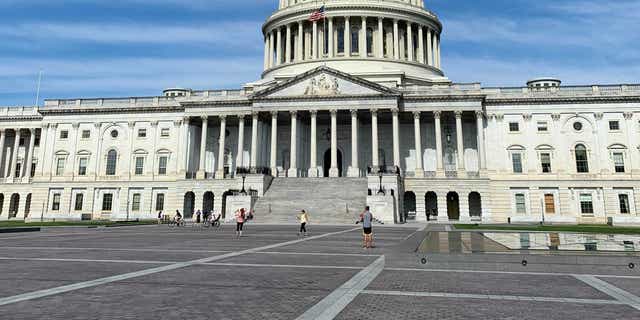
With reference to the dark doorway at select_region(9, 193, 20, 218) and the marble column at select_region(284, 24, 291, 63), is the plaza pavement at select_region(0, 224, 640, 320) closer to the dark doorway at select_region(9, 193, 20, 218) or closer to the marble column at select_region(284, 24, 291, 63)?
the marble column at select_region(284, 24, 291, 63)

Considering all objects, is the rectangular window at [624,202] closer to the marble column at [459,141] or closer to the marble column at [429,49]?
the marble column at [459,141]

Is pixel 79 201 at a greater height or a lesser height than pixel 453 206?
greater

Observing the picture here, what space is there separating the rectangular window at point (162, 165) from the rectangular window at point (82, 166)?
11.7 m

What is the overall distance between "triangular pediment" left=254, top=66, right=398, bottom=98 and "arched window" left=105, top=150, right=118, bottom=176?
24.2 m

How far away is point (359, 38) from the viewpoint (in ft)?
237

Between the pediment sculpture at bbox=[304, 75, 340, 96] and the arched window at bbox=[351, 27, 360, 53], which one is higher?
the arched window at bbox=[351, 27, 360, 53]

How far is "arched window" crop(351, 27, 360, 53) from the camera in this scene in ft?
240

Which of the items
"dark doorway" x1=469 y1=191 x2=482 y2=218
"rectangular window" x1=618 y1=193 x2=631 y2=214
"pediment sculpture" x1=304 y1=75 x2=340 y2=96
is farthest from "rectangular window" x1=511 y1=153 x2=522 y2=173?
"pediment sculpture" x1=304 y1=75 x2=340 y2=96

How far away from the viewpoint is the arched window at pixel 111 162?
6456cm

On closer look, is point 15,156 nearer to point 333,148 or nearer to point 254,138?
point 254,138

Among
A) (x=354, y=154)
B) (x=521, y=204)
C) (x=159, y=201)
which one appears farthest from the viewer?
(x=159, y=201)

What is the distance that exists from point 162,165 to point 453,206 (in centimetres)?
4080

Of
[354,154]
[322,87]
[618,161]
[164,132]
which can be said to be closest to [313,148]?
[354,154]

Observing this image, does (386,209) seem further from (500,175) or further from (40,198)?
(40,198)
